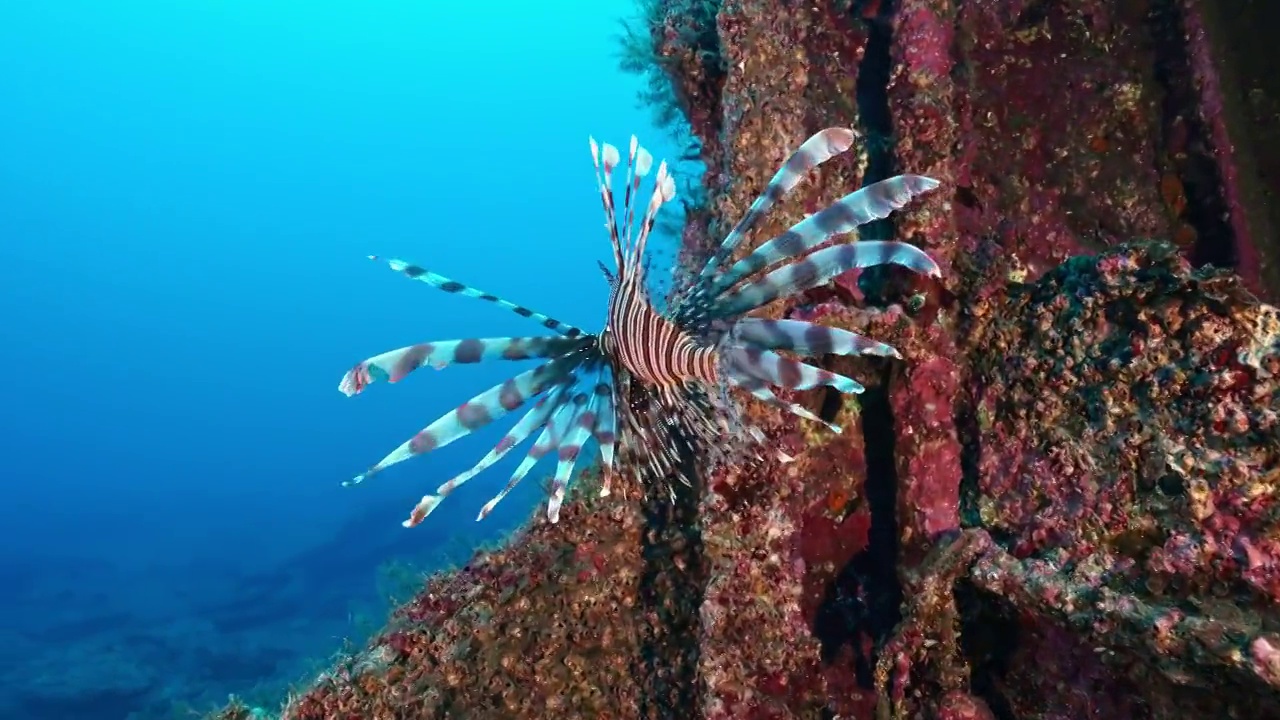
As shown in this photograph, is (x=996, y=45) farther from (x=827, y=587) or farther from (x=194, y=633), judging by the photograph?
(x=194, y=633)

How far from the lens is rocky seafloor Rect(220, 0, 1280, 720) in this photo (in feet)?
7.11

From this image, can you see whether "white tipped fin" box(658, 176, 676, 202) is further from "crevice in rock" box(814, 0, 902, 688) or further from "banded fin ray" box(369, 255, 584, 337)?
"crevice in rock" box(814, 0, 902, 688)

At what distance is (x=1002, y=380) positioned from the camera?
111 inches

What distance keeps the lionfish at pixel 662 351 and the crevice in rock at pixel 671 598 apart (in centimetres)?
34

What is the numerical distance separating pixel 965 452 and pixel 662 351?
1.30 m

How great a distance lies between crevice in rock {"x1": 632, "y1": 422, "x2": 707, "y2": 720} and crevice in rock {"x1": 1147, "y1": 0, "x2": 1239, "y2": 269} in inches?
90.7

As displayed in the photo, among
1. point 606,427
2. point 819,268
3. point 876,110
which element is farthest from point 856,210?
point 876,110

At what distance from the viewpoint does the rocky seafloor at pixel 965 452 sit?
2.17 metres

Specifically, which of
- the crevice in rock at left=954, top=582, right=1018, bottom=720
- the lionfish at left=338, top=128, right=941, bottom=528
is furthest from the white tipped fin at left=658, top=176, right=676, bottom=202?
the crevice in rock at left=954, top=582, right=1018, bottom=720

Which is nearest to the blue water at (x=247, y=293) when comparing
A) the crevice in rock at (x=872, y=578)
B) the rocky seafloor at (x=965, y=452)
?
the rocky seafloor at (x=965, y=452)

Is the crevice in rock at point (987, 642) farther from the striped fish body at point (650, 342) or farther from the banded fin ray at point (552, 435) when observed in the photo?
the banded fin ray at point (552, 435)

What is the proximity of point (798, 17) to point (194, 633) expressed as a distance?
79.1ft

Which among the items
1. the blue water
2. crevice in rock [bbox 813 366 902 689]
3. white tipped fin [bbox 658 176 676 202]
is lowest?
crevice in rock [bbox 813 366 902 689]

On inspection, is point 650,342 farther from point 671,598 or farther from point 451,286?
point 671,598
